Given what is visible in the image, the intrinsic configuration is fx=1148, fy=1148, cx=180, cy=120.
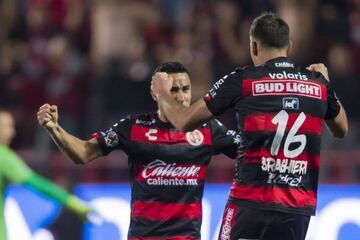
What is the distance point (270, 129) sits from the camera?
6.52 meters

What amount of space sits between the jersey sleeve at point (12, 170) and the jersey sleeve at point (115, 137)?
116cm

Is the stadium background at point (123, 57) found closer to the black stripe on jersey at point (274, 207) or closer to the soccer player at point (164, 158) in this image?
the soccer player at point (164, 158)

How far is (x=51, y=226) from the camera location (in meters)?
12.0

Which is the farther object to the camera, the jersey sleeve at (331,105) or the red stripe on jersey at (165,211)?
the red stripe on jersey at (165,211)

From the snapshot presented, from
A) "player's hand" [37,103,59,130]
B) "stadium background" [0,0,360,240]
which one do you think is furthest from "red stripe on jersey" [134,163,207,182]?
"stadium background" [0,0,360,240]

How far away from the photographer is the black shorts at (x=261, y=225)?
656 cm

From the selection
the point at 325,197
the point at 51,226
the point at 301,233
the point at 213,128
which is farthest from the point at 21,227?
the point at 301,233

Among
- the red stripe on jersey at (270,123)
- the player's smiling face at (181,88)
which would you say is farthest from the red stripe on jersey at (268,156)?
the player's smiling face at (181,88)

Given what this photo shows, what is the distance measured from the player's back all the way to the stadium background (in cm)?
600

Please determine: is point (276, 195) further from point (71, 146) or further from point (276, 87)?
point (71, 146)

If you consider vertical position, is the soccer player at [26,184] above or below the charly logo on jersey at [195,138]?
below

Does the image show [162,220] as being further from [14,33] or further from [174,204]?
[14,33]

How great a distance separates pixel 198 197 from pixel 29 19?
294 inches

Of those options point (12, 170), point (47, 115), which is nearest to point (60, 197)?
point (12, 170)
